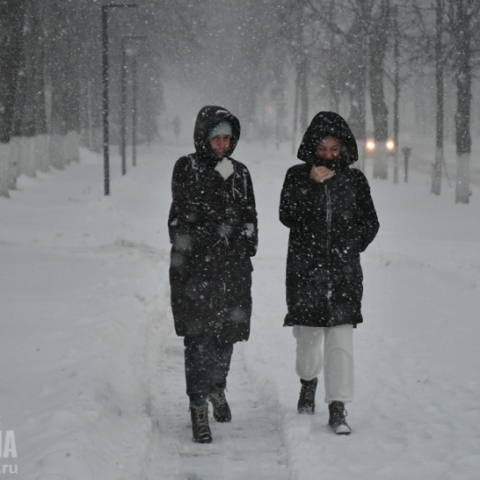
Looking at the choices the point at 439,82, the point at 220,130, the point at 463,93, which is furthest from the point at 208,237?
the point at 439,82

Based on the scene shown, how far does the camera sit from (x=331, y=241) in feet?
17.8

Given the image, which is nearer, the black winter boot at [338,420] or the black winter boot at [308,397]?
the black winter boot at [338,420]

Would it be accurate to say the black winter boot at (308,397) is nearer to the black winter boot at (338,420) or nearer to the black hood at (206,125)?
the black winter boot at (338,420)

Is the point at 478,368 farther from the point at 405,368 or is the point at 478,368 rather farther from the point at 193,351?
the point at 193,351

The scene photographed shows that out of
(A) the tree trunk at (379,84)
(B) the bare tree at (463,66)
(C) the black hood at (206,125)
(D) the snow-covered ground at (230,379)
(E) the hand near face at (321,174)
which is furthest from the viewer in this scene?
(A) the tree trunk at (379,84)

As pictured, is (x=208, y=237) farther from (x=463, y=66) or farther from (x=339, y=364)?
(x=463, y=66)

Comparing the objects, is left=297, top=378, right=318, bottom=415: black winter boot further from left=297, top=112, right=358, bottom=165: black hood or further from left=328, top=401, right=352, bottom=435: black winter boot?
left=297, top=112, right=358, bottom=165: black hood

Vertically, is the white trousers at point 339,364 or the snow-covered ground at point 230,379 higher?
the white trousers at point 339,364

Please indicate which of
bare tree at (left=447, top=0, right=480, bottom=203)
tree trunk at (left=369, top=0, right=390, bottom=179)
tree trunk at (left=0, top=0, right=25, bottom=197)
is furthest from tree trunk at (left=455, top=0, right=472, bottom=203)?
tree trunk at (left=0, top=0, right=25, bottom=197)

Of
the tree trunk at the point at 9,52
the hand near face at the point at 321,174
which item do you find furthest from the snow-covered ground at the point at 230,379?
the tree trunk at the point at 9,52

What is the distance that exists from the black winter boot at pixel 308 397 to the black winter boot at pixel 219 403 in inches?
18.0

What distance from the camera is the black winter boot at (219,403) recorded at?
5.72 m

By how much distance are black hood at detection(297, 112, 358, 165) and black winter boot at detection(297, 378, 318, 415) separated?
1.37 meters

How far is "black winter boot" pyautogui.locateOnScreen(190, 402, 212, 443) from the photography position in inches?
209
